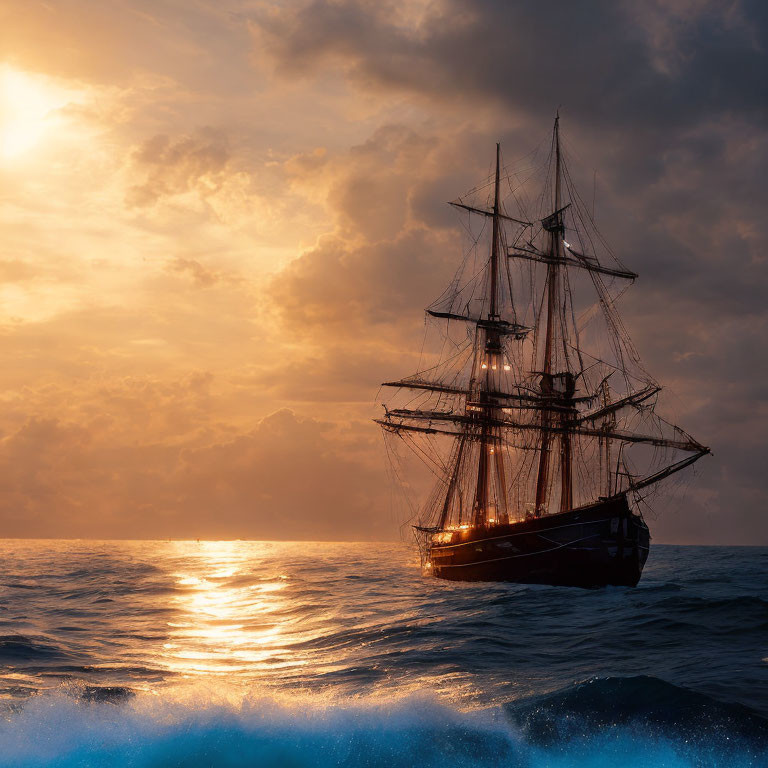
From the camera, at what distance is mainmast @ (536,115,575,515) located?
242 feet

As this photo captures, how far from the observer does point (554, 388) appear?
77.9m

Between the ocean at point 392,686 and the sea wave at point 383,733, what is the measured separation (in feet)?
0.13

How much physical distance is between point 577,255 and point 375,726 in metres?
72.8

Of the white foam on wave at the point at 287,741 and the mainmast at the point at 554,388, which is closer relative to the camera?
the white foam on wave at the point at 287,741

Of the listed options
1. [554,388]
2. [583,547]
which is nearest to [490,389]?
[554,388]

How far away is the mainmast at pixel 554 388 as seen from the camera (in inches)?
2901

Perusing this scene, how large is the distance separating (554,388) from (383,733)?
6662cm

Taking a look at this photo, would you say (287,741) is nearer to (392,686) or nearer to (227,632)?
(392,686)

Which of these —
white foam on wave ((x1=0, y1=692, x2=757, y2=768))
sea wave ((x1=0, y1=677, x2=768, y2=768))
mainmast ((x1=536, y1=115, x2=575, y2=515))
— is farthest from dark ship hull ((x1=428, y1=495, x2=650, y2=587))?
white foam on wave ((x1=0, y1=692, x2=757, y2=768))

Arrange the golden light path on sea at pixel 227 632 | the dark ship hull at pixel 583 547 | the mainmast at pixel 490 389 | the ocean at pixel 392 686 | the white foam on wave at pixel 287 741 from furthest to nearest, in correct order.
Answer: the mainmast at pixel 490 389 < the dark ship hull at pixel 583 547 < the golden light path on sea at pixel 227 632 < the ocean at pixel 392 686 < the white foam on wave at pixel 287 741

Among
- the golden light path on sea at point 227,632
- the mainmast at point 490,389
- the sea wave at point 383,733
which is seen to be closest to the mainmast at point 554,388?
the mainmast at point 490,389

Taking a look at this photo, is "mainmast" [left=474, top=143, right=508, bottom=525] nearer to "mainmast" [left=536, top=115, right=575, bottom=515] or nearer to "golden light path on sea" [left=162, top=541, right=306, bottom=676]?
"mainmast" [left=536, top=115, right=575, bottom=515]

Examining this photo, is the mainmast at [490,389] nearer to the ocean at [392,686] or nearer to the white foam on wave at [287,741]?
the ocean at [392,686]

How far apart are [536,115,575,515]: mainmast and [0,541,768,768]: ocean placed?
3803cm
